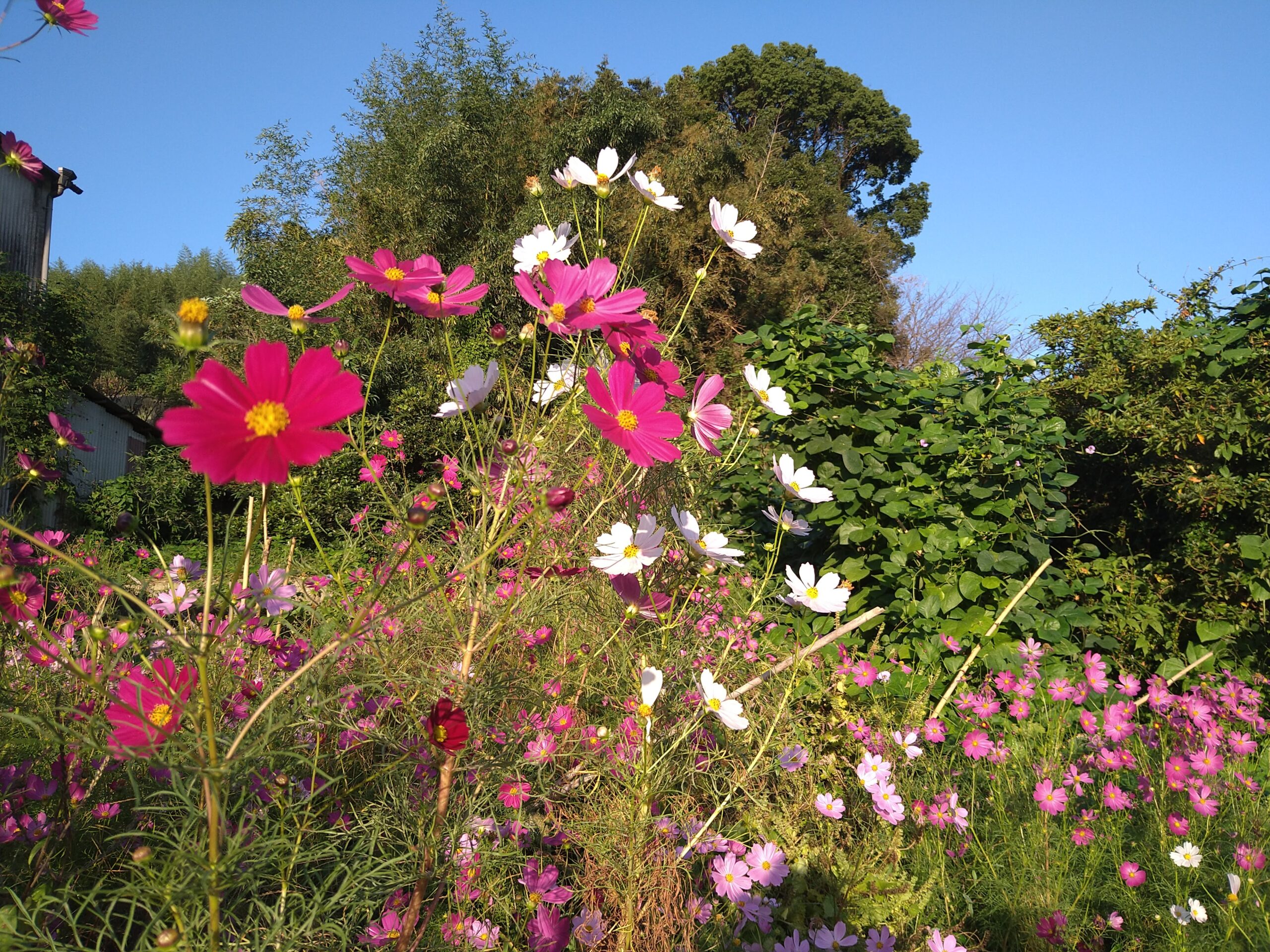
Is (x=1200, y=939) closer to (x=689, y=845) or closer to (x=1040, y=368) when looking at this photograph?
(x=689, y=845)

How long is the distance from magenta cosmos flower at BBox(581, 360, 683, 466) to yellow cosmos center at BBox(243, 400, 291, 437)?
10.9 inches

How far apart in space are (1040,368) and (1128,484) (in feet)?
2.59

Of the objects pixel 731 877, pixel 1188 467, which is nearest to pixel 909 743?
pixel 731 877

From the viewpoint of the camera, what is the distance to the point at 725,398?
5.23m

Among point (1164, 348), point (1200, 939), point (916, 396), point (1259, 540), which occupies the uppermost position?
point (1164, 348)

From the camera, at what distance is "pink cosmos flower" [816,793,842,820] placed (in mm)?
1288

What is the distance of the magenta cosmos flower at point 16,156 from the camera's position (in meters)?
0.90

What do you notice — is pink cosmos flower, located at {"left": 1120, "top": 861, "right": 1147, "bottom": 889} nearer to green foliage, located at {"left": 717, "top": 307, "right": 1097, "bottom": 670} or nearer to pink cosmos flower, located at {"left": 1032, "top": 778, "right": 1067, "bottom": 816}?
pink cosmos flower, located at {"left": 1032, "top": 778, "right": 1067, "bottom": 816}

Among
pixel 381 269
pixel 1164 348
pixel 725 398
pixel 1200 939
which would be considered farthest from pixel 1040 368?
pixel 381 269

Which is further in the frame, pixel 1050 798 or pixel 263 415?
pixel 1050 798

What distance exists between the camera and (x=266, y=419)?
1.61 ft

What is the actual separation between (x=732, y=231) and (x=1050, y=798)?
1213 millimetres

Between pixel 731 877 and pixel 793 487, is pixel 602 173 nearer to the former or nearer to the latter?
pixel 793 487

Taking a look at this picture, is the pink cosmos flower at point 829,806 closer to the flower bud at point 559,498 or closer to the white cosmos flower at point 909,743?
the white cosmos flower at point 909,743
